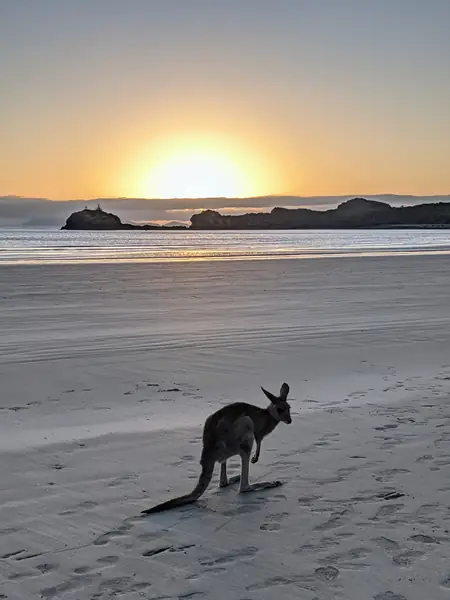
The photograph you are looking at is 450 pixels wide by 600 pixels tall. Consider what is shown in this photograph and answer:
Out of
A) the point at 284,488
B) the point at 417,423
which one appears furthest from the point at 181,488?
the point at 417,423

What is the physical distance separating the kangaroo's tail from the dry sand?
47 mm

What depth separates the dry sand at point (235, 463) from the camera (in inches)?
129

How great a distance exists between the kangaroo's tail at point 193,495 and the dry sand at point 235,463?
5 centimetres

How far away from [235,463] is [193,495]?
89 centimetres

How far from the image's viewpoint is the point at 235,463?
4.91m

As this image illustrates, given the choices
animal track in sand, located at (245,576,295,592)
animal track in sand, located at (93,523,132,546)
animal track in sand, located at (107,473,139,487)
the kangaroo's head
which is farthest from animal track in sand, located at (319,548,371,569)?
animal track in sand, located at (107,473,139,487)

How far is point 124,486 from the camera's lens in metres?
4.37

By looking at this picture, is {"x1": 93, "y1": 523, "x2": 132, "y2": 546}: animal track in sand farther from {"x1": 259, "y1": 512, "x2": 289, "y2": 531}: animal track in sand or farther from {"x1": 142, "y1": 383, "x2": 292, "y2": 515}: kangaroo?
{"x1": 259, "y1": 512, "x2": 289, "y2": 531}: animal track in sand

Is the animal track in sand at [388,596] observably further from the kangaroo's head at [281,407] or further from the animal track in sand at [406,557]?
the kangaroo's head at [281,407]

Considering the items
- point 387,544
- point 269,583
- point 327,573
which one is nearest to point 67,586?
point 269,583

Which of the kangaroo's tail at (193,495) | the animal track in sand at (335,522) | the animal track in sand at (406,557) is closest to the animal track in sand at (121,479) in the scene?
the kangaroo's tail at (193,495)

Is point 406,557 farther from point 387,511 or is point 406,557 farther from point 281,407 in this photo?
point 281,407

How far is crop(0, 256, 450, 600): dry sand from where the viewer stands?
3.29 meters

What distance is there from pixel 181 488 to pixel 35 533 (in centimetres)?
97
